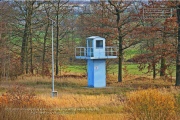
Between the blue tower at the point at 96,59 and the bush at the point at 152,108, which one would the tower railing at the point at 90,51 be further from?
the bush at the point at 152,108

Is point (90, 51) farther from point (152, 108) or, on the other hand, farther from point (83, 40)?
point (152, 108)

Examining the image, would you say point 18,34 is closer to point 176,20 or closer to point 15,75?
point 15,75

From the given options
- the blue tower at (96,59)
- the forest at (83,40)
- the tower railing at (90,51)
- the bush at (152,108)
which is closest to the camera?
the bush at (152,108)

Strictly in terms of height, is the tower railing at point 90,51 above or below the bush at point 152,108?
above

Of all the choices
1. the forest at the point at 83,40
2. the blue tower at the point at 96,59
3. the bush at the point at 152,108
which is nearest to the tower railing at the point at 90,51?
the blue tower at the point at 96,59

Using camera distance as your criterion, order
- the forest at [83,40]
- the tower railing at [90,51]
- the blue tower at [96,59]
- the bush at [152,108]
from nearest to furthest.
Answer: the bush at [152,108] → the forest at [83,40] → the blue tower at [96,59] → the tower railing at [90,51]

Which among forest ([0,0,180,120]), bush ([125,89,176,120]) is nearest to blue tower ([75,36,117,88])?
forest ([0,0,180,120])

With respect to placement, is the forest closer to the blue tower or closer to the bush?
the blue tower

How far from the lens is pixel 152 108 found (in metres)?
11.5

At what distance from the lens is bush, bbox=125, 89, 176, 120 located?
11.4 m

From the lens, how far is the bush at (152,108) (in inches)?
449

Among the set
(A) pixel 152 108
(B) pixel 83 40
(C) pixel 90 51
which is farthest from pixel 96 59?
(A) pixel 152 108

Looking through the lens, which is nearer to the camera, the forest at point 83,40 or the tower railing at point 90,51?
the forest at point 83,40

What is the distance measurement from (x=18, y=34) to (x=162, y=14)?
18906 mm
